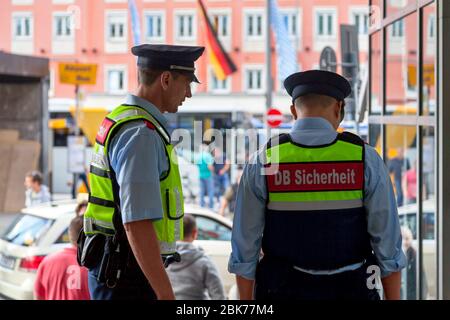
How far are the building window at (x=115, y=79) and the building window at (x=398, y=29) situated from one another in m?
17.8

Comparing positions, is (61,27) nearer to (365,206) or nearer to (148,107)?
(148,107)

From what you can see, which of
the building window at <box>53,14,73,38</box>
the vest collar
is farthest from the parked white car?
the building window at <box>53,14,73,38</box>

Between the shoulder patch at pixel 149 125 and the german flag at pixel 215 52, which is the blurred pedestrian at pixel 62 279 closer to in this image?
the shoulder patch at pixel 149 125

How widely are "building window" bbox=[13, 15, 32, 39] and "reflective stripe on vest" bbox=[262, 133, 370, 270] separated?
780 inches

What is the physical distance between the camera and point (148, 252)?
2.50m

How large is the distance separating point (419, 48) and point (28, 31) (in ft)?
62.5

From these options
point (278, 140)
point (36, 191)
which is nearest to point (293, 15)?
point (36, 191)

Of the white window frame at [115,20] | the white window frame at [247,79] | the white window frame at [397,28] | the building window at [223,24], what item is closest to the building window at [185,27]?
the white window frame at [115,20]

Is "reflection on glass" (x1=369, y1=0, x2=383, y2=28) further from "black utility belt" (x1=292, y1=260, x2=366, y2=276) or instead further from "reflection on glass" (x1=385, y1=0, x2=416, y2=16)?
"black utility belt" (x1=292, y1=260, x2=366, y2=276)

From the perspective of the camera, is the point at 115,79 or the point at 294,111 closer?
the point at 294,111

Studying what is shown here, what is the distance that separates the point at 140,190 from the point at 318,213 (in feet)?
1.90

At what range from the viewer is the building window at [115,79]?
23703 mm

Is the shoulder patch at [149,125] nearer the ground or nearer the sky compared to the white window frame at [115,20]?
nearer the ground
